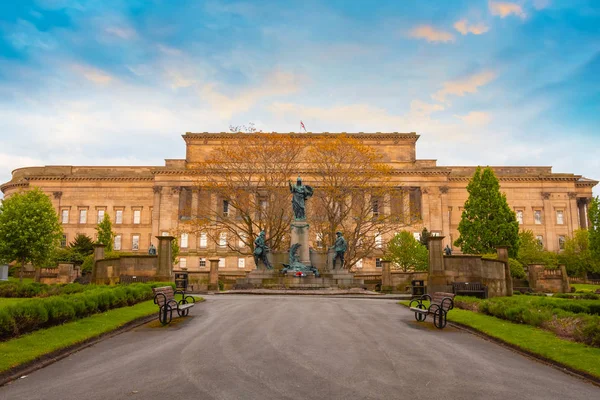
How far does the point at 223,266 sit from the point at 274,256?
A: 4426cm

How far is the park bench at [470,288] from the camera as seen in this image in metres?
25.3

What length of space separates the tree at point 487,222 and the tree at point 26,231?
40.5m

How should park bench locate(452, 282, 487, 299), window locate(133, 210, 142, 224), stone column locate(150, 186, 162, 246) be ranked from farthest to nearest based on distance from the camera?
window locate(133, 210, 142, 224) → stone column locate(150, 186, 162, 246) → park bench locate(452, 282, 487, 299)

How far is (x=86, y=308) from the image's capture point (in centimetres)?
1510

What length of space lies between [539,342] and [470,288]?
45.4ft

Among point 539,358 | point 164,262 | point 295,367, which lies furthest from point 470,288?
point 295,367

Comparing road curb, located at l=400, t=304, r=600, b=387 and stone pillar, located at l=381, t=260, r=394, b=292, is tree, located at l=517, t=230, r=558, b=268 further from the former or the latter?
road curb, located at l=400, t=304, r=600, b=387

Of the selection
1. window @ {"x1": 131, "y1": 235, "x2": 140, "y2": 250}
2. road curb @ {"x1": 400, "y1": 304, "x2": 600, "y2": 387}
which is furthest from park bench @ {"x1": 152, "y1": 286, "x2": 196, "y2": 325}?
window @ {"x1": 131, "y1": 235, "x2": 140, "y2": 250}

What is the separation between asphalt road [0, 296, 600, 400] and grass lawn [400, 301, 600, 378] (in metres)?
0.43

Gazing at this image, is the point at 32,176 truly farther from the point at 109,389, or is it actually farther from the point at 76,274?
A: the point at 109,389

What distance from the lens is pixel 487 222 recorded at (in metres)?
52.8

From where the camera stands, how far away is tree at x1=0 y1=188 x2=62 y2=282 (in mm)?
41344

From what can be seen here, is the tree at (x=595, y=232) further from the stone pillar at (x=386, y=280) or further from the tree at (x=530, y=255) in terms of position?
the stone pillar at (x=386, y=280)

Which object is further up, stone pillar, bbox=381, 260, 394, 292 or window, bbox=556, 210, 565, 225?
window, bbox=556, 210, 565, 225
